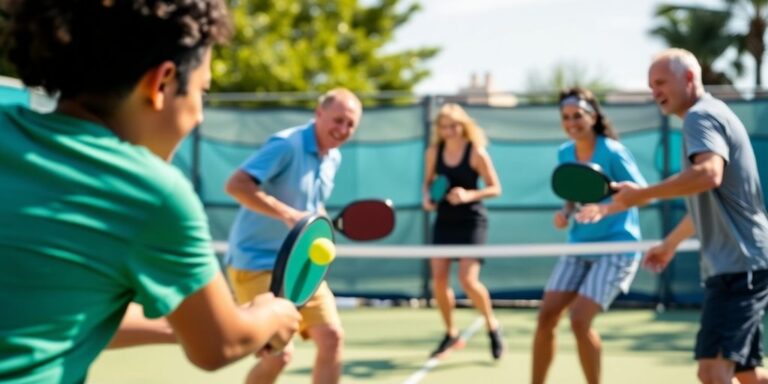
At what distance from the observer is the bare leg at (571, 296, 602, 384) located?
19.6 feet

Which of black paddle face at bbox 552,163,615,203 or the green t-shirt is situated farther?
black paddle face at bbox 552,163,615,203

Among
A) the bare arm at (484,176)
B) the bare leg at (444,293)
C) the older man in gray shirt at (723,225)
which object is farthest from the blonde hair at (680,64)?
the bare leg at (444,293)

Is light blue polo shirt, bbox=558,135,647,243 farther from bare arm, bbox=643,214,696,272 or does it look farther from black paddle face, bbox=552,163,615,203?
black paddle face, bbox=552,163,615,203

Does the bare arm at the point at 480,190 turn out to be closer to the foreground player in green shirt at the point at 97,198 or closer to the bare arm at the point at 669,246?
the bare arm at the point at 669,246

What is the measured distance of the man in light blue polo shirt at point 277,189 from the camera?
17.8ft

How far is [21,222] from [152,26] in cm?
34

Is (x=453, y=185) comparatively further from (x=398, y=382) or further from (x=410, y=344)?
(x=398, y=382)

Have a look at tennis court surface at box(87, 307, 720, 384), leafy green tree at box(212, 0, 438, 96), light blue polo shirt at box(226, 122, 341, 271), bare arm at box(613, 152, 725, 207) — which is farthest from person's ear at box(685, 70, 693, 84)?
leafy green tree at box(212, 0, 438, 96)

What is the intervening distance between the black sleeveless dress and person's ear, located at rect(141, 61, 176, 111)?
714 cm

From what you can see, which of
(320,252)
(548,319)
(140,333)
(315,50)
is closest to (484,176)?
(548,319)

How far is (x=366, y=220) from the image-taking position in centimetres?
459

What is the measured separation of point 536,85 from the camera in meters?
66.7

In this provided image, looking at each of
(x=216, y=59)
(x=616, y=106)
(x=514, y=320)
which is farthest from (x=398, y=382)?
(x=216, y=59)

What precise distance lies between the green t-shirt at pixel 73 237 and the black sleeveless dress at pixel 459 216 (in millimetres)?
7221
